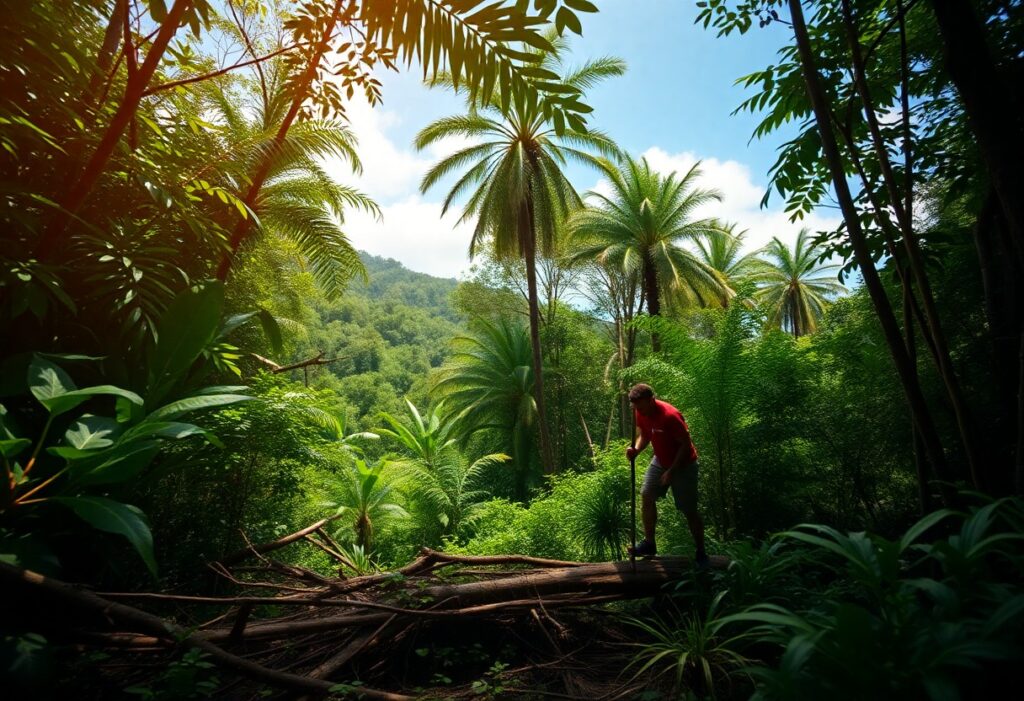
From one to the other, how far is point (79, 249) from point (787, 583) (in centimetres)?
507

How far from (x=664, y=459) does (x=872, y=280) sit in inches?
80.3

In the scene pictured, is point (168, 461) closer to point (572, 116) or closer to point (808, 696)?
point (572, 116)

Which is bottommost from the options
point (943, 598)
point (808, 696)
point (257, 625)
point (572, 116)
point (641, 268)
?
point (257, 625)

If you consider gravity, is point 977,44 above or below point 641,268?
below

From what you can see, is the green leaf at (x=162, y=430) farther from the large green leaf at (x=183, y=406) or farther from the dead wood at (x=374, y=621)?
the dead wood at (x=374, y=621)

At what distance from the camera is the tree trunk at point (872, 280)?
7.90 ft

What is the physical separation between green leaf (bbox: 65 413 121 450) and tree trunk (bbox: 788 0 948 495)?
3.79 meters

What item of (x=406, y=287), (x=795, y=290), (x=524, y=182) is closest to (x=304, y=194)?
(x=524, y=182)

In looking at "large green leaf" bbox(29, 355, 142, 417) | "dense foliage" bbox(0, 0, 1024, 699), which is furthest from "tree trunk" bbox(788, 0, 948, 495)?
"large green leaf" bbox(29, 355, 142, 417)

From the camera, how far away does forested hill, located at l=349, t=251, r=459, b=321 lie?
8431 cm

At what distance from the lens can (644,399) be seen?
12.4 ft

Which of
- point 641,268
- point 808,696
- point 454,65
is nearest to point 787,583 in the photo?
point 808,696

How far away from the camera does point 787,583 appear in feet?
9.66

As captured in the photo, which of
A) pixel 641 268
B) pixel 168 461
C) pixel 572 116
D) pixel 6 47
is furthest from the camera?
pixel 641 268
